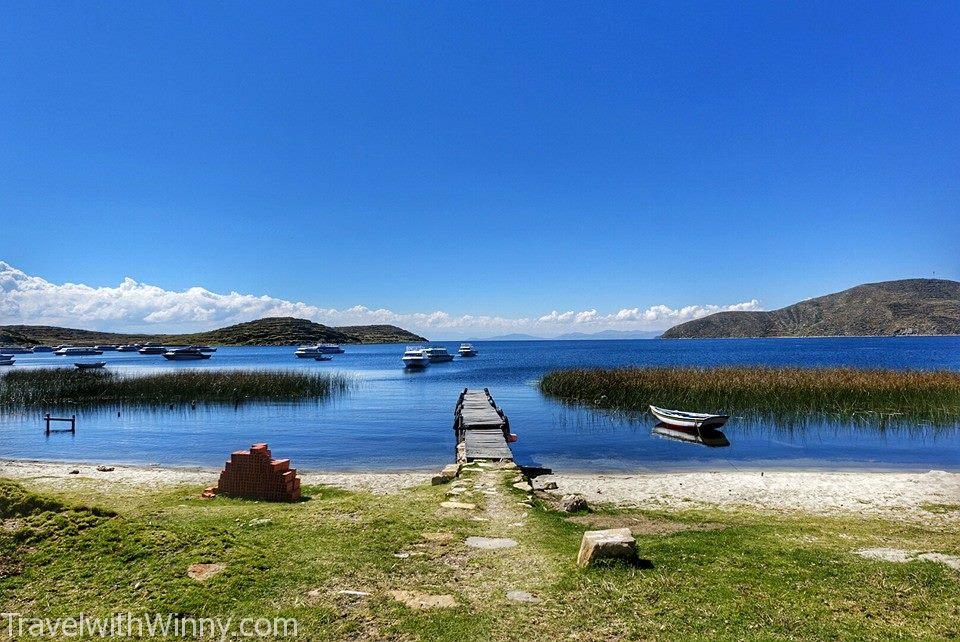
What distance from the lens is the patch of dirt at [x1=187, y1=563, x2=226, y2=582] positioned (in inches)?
240

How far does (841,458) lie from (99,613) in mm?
24205

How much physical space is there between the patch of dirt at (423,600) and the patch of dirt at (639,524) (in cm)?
433

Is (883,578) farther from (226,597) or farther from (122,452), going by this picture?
(122,452)

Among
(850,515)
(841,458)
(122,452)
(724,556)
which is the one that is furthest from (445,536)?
(122,452)

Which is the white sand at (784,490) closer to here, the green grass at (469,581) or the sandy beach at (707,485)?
the sandy beach at (707,485)

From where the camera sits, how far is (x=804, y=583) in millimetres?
6586

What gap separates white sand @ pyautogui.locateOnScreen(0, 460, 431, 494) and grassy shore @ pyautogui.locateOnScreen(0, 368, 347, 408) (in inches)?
790

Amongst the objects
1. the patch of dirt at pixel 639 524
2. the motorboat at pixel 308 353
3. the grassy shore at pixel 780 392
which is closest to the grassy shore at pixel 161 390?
the grassy shore at pixel 780 392

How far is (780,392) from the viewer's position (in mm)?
33969

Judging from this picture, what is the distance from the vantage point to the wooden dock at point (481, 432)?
16.5 m

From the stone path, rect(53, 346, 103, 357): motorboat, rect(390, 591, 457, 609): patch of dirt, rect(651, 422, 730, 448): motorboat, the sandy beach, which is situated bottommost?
rect(651, 422, 730, 448): motorboat

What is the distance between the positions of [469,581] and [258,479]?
818 cm

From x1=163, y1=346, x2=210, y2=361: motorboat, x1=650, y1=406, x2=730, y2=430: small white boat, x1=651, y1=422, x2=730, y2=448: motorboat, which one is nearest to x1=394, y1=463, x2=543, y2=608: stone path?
x1=651, y1=422, x2=730, y2=448: motorboat

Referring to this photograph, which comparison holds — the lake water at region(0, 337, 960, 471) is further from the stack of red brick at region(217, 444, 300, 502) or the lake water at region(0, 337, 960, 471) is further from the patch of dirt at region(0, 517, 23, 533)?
the patch of dirt at region(0, 517, 23, 533)
